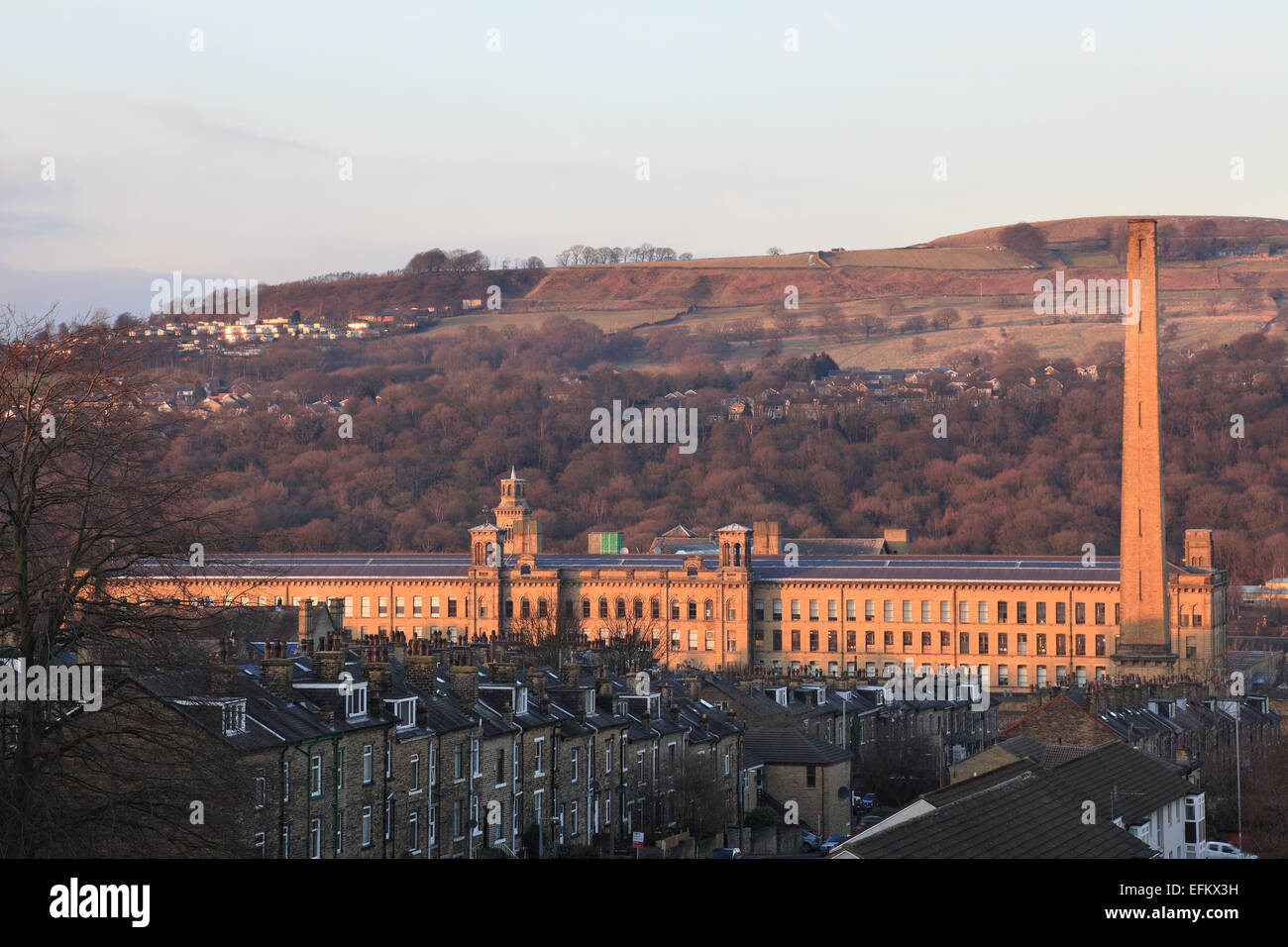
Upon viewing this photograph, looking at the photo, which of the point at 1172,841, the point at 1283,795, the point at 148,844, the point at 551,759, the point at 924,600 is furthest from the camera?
the point at 924,600

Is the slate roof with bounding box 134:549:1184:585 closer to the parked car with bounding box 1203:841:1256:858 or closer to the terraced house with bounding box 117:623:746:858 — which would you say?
the terraced house with bounding box 117:623:746:858

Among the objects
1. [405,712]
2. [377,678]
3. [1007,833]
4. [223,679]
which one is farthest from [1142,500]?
[1007,833]

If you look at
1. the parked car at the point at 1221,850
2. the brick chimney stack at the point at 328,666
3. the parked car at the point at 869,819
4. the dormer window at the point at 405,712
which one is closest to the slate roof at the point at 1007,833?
the parked car at the point at 1221,850

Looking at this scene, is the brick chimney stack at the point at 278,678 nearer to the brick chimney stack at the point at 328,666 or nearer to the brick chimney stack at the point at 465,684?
the brick chimney stack at the point at 328,666

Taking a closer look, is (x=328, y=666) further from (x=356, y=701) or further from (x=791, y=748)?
(x=791, y=748)
